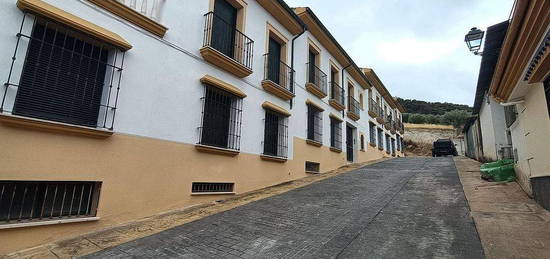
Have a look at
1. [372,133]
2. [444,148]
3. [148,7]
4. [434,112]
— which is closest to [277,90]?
[148,7]

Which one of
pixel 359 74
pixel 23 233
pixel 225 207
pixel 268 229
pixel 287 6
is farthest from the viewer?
pixel 359 74

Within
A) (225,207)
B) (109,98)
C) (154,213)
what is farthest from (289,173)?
(109,98)

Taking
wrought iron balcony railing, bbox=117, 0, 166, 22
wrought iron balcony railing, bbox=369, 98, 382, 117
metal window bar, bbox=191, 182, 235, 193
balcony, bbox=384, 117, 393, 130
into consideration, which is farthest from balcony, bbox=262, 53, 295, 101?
balcony, bbox=384, 117, 393, 130

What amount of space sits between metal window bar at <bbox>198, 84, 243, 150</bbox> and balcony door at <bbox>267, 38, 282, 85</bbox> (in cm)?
241

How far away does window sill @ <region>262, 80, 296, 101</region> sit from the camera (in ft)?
29.1

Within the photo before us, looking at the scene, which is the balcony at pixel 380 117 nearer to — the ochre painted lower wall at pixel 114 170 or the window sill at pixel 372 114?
the window sill at pixel 372 114

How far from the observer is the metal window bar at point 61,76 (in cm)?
409

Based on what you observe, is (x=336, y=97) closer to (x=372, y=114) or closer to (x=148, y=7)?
(x=372, y=114)

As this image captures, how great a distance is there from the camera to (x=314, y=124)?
1220 centimetres

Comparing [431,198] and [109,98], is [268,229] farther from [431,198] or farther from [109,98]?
[431,198]

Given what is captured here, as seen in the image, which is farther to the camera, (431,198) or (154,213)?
(431,198)

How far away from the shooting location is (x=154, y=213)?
5539mm

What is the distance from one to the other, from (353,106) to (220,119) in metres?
10.7

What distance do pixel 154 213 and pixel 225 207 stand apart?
4.63ft
